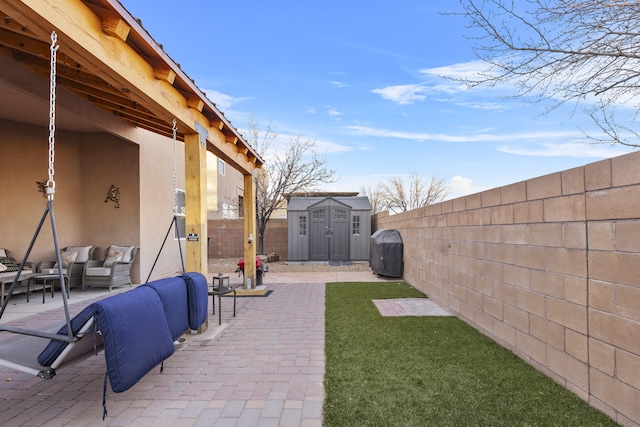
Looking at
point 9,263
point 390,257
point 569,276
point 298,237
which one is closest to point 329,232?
point 298,237

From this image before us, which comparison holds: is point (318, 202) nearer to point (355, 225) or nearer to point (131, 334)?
point (355, 225)

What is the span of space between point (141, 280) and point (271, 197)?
7482 millimetres

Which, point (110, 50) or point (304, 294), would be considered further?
point (304, 294)

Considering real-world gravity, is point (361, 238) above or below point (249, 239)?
below

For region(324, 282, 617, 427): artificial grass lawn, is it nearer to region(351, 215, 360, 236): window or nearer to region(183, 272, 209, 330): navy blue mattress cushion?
region(183, 272, 209, 330): navy blue mattress cushion

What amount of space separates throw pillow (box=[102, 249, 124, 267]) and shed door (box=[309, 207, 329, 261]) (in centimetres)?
Result: 685

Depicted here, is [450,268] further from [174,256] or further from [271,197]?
[271,197]

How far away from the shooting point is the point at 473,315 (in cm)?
466

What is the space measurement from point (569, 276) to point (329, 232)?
33.8 ft

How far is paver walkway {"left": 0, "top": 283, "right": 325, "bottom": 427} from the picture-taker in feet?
8.13

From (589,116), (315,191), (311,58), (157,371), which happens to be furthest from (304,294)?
(315,191)

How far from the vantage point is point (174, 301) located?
3.29 meters

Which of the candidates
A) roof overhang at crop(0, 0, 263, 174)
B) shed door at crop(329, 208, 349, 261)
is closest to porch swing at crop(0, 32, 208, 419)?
roof overhang at crop(0, 0, 263, 174)

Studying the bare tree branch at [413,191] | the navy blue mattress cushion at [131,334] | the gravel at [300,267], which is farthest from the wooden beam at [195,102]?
the bare tree branch at [413,191]
